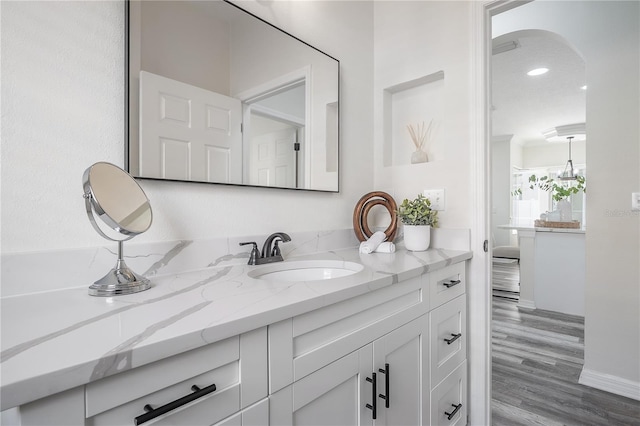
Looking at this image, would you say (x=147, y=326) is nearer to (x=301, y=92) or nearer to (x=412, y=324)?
(x=412, y=324)

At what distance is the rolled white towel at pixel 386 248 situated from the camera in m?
1.57

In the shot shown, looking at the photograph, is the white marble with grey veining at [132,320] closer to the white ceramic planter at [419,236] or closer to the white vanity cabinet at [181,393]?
the white vanity cabinet at [181,393]

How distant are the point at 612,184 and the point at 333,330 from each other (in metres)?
2.08

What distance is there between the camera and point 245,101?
1.29 meters

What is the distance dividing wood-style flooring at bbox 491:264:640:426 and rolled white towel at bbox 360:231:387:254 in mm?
1097

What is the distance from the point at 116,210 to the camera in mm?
828

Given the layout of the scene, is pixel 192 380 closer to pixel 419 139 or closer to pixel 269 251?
pixel 269 251

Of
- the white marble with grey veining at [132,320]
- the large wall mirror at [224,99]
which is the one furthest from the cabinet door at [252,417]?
the large wall mirror at [224,99]

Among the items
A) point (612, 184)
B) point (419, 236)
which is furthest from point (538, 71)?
point (419, 236)

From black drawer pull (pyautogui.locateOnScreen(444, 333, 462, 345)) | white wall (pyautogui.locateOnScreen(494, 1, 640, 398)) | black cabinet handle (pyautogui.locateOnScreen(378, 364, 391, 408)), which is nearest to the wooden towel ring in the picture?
black drawer pull (pyautogui.locateOnScreen(444, 333, 462, 345))

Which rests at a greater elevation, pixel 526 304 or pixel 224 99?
pixel 224 99

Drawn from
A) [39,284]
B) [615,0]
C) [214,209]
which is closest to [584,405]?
[214,209]

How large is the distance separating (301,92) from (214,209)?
0.72 metres

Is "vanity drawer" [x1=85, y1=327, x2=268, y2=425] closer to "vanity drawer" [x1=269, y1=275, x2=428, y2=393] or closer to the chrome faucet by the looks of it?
"vanity drawer" [x1=269, y1=275, x2=428, y2=393]
